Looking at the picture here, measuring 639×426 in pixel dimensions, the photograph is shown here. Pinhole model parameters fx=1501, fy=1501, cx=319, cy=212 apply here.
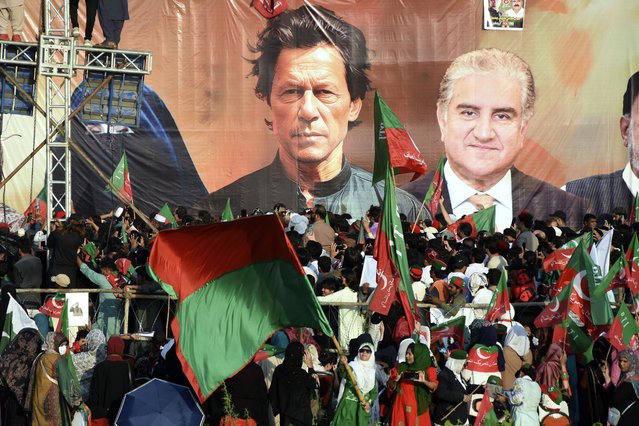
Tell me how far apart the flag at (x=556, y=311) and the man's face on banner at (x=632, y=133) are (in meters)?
11.3

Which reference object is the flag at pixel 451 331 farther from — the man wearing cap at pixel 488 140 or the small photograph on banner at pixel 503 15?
the small photograph on banner at pixel 503 15

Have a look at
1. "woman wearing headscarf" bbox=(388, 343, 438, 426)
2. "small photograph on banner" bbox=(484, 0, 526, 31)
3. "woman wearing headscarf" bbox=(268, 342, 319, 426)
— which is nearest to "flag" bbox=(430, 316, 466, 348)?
"woman wearing headscarf" bbox=(388, 343, 438, 426)

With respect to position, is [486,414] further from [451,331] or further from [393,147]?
[393,147]

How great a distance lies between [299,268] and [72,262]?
426 cm

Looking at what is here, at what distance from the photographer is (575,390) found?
14.7 m

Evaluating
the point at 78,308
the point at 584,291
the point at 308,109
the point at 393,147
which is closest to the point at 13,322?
the point at 78,308

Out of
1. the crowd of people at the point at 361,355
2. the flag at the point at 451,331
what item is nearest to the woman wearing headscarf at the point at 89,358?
the crowd of people at the point at 361,355

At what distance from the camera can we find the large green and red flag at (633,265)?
1538cm

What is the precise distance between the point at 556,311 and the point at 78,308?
4.88 metres

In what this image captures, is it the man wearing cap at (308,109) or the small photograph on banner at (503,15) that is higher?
the small photograph on banner at (503,15)

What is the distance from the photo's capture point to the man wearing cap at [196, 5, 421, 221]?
25.1 meters

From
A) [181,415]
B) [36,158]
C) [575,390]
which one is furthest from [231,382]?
[36,158]

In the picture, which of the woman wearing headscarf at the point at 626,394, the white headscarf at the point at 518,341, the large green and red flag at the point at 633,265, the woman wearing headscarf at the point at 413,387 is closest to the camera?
the woman wearing headscarf at the point at 626,394

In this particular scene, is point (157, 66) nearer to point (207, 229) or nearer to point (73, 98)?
point (73, 98)
